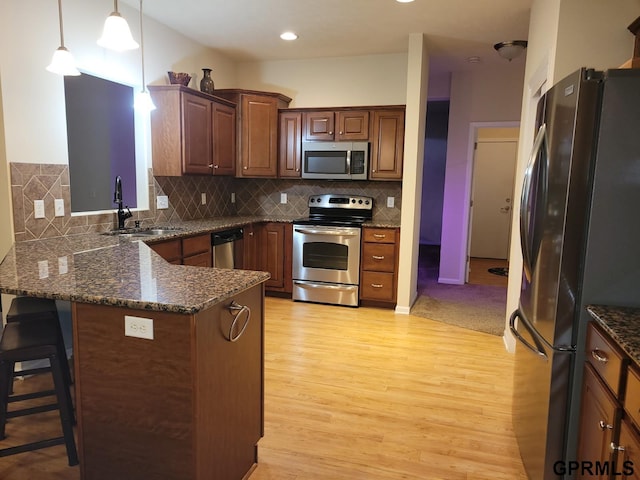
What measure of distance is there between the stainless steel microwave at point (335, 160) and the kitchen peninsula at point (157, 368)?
10.1 feet

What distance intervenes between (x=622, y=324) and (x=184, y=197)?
3.85 meters

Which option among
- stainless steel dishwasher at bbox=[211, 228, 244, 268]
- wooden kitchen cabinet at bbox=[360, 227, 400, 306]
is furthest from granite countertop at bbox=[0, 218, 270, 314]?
wooden kitchen cabinet at bbox=[360, 227, 400, 306]

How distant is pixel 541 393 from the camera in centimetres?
178

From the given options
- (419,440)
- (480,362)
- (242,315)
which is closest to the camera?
(242,315)

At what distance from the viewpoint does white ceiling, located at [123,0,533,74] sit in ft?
11.2

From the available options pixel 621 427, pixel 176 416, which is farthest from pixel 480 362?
pixel 176 416

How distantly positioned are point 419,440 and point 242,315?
120 cm

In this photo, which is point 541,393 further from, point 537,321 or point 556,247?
point 556,247

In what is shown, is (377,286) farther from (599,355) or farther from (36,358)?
(36,358)

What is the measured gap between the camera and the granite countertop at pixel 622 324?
4.01 ft

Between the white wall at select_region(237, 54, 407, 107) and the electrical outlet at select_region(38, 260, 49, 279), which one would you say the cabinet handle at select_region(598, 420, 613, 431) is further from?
the white wall at select_region(237, 54, 407, 107)

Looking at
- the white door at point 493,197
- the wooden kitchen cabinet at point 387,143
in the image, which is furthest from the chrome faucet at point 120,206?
the white door at point 493,197

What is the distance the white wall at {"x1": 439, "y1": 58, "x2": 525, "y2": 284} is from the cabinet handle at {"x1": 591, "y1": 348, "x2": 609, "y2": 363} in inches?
168

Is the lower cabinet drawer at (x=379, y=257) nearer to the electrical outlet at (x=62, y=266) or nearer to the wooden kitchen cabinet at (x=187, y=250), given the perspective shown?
the wooden kitchen cabinet at (x=187, y=250)
